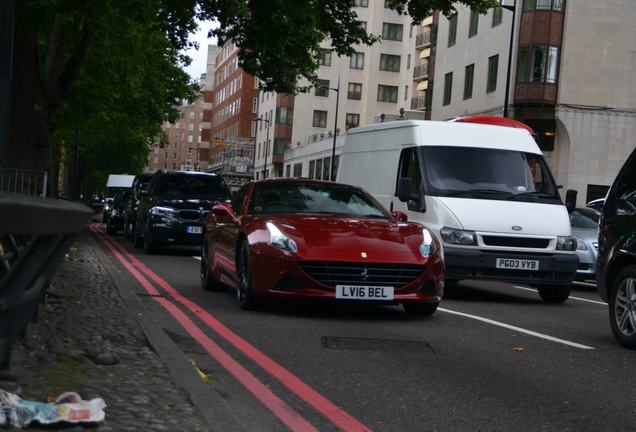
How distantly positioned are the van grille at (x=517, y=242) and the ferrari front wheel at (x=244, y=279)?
12.4ft

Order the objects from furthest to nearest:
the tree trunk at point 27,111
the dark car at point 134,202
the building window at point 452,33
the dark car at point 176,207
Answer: the building window at point 452,33, the dark car at point 134,202, the dark car at point 176,207, the tree trunk at point 27,111

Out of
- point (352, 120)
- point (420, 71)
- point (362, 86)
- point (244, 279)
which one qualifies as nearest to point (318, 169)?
point (420, 71)

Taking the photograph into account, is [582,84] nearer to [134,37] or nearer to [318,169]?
[134,37]

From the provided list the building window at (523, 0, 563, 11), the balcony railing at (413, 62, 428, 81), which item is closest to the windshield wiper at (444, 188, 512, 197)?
the building window at (523, 0, 563, 11)

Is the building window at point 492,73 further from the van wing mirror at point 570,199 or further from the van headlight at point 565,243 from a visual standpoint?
the van headlight at point 565,243

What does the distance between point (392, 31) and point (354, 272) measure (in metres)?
84.3

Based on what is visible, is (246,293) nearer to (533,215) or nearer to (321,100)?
(533,215)

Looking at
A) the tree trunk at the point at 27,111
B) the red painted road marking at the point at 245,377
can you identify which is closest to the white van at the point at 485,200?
the red painted road marking at the point at 245,377

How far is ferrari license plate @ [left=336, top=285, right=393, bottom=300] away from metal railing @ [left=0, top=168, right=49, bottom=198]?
5.37 meters

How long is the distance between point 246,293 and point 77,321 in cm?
235

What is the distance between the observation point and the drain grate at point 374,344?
26.2ft

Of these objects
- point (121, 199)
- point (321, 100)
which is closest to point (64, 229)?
point (121, 199)

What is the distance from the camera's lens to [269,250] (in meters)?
9.63

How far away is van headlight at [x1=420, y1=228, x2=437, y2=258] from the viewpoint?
985cm
